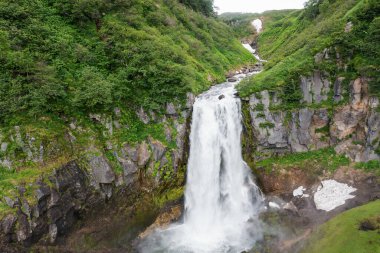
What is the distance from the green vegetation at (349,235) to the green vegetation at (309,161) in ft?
15.3

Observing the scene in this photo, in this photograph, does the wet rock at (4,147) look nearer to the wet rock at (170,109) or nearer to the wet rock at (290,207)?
the wet rock at (170,109)

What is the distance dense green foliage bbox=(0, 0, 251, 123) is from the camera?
19.0 metres

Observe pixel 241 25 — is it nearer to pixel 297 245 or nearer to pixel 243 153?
pixel 243 153

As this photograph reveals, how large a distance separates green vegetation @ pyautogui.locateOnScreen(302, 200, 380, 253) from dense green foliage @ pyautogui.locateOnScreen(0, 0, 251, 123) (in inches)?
559

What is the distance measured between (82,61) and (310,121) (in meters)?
19.5

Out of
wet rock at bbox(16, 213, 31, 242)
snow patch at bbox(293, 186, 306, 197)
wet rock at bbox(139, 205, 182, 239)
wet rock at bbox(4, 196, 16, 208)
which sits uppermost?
wet rock at bbox(4, 196, 16, 208)

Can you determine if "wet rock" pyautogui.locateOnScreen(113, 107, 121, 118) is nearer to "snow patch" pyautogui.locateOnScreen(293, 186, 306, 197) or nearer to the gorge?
the gorge

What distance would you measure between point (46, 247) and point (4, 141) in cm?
695

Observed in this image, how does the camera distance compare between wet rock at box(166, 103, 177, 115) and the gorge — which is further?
wet rock at box(166, 103, 177, 115)

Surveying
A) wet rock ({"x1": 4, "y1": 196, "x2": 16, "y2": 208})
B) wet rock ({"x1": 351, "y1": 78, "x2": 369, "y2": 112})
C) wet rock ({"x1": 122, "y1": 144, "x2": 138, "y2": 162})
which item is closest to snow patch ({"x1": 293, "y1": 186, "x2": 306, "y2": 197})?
wet rock ({"x1": 351, "y1": 78, "x2": 369, "y2": 112})

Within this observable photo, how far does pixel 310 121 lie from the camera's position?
2381 cm

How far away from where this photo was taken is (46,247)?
56.3 feet

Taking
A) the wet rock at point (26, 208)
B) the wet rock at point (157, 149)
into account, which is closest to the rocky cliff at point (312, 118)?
the wet rock at point (157, 149)

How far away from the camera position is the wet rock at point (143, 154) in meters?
21.2
